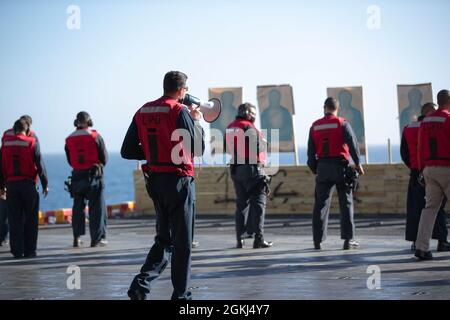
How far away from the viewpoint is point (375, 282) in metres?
9.73

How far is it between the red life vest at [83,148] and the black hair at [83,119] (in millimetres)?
99

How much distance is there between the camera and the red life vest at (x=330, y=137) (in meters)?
13.0

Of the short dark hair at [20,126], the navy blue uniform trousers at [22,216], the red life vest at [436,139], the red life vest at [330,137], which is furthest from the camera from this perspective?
the navy blue uniform trousers at [22,216]

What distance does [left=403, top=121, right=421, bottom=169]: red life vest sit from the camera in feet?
41.5

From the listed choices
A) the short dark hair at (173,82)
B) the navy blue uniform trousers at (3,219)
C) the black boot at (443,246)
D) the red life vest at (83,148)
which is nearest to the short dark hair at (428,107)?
the black boot at (443,246)

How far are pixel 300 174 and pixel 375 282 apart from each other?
1103 centimetres

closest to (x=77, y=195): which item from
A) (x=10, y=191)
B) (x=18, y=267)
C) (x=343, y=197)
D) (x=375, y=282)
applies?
(x=10, y=191)

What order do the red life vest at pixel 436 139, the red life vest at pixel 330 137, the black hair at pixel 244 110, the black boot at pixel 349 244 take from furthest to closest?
the black hair at pixel 244 110
the black boot at pixel 349 244
the red life vest at pixel 330 137
the red life vest at pixel 436 139

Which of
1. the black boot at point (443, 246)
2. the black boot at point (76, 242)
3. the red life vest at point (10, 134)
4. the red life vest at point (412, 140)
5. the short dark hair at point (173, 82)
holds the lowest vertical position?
the black boot at point (443, 246)

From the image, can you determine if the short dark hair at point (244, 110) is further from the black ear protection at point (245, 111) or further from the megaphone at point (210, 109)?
the megaphone at point (210, 109)

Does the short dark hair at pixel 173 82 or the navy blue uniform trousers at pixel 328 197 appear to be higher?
the short dark hair at pixel 173 82

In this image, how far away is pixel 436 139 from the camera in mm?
11422

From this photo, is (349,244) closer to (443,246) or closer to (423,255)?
(443,246)

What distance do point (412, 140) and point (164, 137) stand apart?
5.16m
